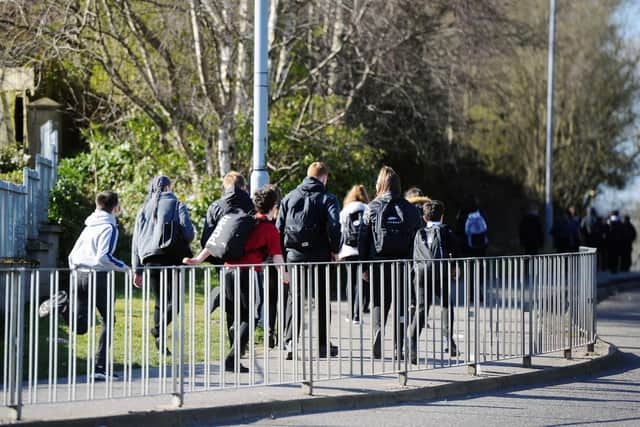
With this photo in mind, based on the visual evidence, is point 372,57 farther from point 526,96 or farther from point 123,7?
point 526,96

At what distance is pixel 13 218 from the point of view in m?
14.6

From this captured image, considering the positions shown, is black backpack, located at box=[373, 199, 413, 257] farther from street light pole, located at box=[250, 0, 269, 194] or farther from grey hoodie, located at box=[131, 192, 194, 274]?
street light pole, located at box=[250, 0, 269, 194]

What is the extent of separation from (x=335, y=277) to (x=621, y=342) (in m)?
5.93

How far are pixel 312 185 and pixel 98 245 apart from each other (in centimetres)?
258

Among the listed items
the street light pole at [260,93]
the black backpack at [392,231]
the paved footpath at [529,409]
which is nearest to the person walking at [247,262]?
the paved footpath at [529,409]

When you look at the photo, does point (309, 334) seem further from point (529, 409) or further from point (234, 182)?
point (234, 182)

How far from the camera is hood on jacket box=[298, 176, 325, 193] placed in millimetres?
11469

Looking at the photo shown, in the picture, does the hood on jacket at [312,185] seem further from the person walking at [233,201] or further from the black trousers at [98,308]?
the black trousers at [98,308]

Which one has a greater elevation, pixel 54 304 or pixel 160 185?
pixel 160 185

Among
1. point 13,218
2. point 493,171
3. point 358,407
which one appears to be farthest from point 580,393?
point 493,171

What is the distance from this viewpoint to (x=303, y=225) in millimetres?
11352

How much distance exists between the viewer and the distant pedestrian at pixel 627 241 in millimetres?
30102

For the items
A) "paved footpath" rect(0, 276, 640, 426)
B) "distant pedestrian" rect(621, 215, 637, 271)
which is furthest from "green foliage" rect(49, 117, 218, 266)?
"distant pedestrian" rect(621, 215, 637, 271)

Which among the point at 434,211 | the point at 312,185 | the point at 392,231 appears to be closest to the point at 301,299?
the point at 392,231
